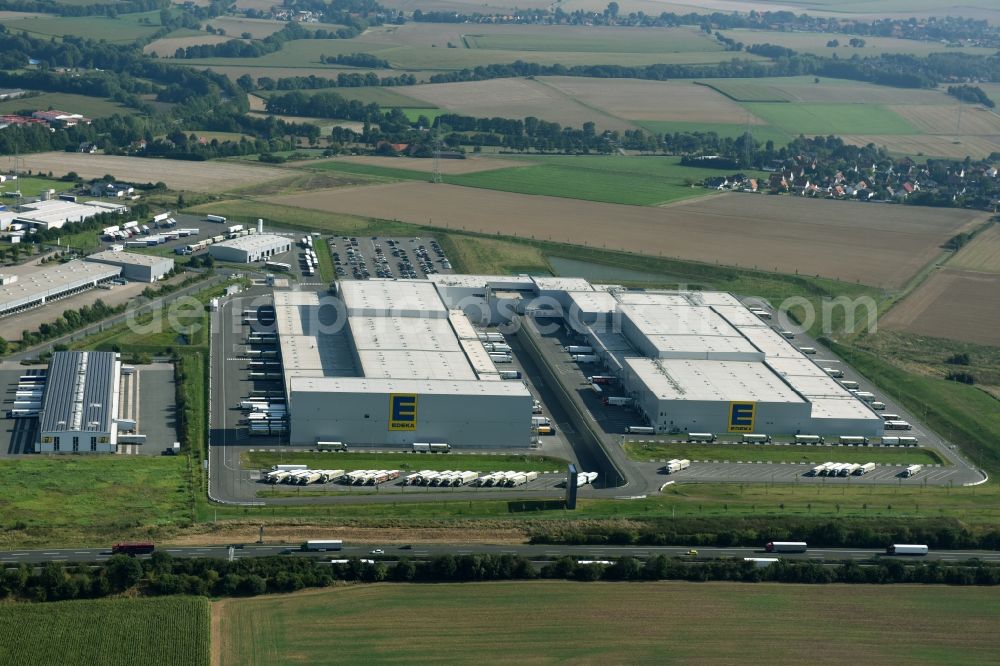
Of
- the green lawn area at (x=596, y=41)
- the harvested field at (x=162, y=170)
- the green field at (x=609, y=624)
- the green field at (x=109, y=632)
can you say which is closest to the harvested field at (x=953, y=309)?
the green field at (x=609, y=624)

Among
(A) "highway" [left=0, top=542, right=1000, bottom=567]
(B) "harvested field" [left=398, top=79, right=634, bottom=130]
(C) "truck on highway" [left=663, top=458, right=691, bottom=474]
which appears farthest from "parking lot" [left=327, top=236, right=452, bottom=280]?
(B) "harvested field" [left=398, top=79, right=634, bottom=130]

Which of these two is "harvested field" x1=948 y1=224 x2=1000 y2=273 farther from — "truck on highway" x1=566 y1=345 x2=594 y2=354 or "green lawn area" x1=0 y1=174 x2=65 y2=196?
"green lawn area" x1=0 y1=174 x2=65 y2=196

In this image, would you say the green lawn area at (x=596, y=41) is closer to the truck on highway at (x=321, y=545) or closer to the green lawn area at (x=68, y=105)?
the green lawn area at (x=68, y=105)

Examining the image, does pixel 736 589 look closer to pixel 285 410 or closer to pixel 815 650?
pixel 815 650

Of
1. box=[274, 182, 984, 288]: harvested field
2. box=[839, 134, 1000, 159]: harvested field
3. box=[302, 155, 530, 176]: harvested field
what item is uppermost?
box=[839, 134, 1000, 159]: harvested field

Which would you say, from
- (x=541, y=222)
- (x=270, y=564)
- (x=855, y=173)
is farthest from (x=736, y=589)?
(x=855, y=173)

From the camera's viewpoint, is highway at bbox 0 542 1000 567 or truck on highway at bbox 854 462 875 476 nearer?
highway at bbox 0 542 1000 567
